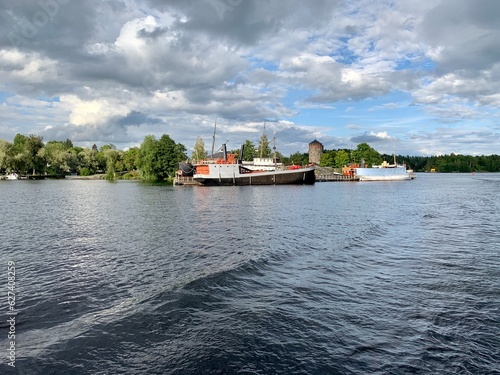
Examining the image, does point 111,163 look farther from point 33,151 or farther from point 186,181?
point 186,181

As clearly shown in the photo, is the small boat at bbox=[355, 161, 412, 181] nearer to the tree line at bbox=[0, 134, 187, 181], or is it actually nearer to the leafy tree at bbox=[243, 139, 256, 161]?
the leafy tree at bbox=[243, 139, 256, 161]

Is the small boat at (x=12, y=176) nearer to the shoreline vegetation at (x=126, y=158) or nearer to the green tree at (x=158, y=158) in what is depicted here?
the shoreline vegetation at (x=126, y=158)

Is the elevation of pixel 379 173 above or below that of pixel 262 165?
below

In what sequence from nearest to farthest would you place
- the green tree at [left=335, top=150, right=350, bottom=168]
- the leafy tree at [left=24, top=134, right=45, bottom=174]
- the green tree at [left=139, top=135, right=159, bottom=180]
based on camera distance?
1. the green tree at [left=139, top=135, right=159, bottom=180]
2. the leafy tree at [left=24, top=134, right=45, bottom=174]
3. the green tree at [left=335, top=150, right=350, bottom=168]

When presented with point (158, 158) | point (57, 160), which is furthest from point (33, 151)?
point (158, 158)

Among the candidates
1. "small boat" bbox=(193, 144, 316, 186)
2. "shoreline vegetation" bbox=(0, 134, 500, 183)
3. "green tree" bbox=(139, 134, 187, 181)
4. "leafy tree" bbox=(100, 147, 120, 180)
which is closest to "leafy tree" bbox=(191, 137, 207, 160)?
"shoreline vegetation" bbox=(0, 134, 500, 183)

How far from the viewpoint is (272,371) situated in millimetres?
8383

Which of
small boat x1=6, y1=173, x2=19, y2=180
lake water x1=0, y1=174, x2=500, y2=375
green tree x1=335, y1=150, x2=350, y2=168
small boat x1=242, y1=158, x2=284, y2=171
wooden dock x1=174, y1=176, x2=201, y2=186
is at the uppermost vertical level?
green tree x1=335, y1=150, x2=350, y2=168

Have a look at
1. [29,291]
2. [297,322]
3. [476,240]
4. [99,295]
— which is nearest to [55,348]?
[99,295]

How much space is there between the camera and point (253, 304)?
12.5m

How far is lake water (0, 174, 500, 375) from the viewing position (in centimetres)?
889

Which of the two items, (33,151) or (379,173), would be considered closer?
(379,173)

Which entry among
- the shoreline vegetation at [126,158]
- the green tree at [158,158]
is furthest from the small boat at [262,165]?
the green tree at [158,158]

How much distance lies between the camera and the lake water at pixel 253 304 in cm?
889
